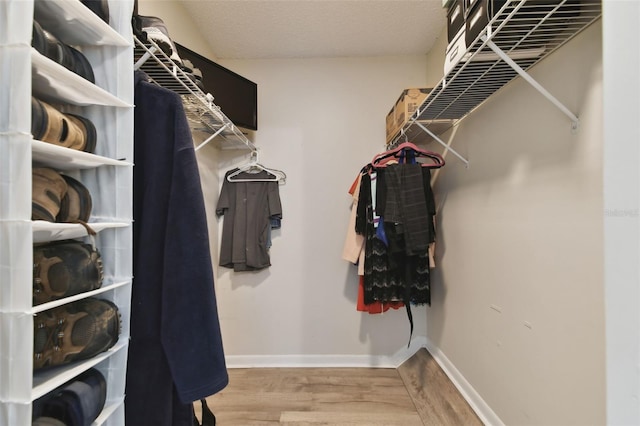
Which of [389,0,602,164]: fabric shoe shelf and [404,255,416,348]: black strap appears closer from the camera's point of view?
[389,0,602,164]: fabric shoe shelf

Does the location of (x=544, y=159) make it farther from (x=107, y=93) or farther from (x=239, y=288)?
(x=239, y=288)

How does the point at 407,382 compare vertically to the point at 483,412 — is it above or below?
below

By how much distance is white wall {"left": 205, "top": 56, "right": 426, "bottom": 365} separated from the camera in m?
2.34

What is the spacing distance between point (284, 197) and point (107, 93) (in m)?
1.85

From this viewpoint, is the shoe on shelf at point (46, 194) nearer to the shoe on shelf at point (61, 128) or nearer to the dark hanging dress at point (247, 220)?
the shoe on shelf at point (61, 128)

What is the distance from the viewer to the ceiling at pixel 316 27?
5.99 feet

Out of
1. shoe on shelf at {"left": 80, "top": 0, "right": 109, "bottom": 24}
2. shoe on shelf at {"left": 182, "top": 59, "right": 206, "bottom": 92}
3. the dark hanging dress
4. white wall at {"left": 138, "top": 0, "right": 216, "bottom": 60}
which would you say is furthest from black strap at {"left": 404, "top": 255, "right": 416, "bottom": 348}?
white wall at {"left": 138, "top": 0, "right": 216, "bottom": 60}

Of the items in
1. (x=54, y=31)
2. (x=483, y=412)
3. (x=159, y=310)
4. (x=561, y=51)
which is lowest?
(x=483, y=412)

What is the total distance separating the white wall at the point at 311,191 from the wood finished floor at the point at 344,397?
9.9 inches

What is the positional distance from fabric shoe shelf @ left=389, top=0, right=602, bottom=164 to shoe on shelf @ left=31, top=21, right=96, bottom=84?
999 millimetres

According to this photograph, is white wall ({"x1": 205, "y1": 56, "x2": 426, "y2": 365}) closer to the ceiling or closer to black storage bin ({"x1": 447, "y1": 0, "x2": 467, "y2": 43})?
the ceiling

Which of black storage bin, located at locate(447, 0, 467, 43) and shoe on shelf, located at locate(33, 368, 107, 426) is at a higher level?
black storage bin, located at locate(447, 0, 467, 43)

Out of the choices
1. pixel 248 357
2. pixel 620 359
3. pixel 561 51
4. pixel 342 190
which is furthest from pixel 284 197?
pixel 620 359

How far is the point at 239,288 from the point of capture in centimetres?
236
